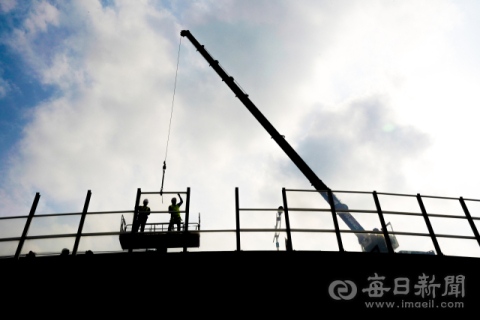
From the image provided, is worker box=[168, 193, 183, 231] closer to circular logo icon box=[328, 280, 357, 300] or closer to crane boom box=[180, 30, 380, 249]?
circular logo icon box=[328, 280, 357, 300]

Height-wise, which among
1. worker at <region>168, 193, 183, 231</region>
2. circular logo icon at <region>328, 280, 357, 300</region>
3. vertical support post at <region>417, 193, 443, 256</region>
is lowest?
circular logo icon at <region>328, 280, 357, 300</region>

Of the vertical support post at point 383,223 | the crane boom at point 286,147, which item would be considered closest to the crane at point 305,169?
the crane boom at point 286,147

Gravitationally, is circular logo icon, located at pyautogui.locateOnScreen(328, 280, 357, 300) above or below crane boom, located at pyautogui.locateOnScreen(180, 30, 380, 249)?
below

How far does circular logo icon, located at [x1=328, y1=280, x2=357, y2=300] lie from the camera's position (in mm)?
5461

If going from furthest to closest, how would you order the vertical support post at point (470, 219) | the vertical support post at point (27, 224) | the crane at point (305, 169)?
the crane at point (305, 169), the vertical support post at point (470, 219), the vertical support post at point (27, 224)

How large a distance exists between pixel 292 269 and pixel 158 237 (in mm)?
3809

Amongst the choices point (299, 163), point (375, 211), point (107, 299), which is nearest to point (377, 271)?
point (375, 211)

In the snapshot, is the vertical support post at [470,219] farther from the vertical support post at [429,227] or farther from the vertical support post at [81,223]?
the vertical support post at [81,223]

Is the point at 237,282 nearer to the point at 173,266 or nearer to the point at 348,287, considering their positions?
the point at 173,266

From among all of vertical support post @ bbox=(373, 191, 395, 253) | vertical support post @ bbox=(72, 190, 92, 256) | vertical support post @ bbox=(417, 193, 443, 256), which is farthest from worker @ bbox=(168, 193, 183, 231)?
vertical support post @ bbox=(417, 193, 443, 256)

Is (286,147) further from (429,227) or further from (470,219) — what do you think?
(429,227)

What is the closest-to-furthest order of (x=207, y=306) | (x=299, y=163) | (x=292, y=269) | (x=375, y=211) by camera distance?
(x=207, y=306) < (x=292, y=269) < (x=375, y=211) < (x=299, y=163)

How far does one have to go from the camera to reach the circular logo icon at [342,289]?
546 centimetres

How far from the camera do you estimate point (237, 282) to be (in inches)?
211
